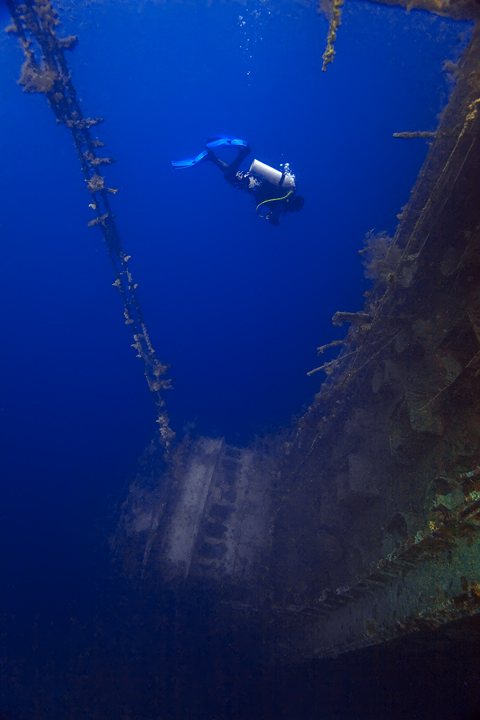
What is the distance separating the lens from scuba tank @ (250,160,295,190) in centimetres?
744

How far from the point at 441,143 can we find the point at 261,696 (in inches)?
469

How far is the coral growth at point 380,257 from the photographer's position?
5.64 metres

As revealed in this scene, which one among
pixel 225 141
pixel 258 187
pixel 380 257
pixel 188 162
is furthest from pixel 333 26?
pixel 188 162

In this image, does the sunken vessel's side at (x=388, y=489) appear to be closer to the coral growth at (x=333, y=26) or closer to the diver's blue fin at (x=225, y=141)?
the coral growth at (x=333, y=26)

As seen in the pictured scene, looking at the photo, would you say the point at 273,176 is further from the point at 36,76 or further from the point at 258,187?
the point at 36,76

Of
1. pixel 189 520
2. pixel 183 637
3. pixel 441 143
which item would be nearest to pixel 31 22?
pixel 441 143

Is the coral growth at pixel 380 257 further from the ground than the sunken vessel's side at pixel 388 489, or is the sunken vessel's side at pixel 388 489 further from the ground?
the coral growth at pixel 380 257

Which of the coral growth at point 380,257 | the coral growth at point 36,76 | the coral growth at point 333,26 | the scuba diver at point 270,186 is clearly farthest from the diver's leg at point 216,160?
the coral growth at point 333,26

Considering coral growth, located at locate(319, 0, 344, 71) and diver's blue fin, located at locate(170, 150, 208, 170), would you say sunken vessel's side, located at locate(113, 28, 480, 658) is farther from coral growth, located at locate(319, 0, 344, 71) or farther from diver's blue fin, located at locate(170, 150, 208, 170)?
diver's blue fin, located at locate(170, 150, 208, 170)

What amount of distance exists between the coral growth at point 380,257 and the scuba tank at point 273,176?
247cm

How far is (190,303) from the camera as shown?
25.3 m

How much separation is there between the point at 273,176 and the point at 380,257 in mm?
3609

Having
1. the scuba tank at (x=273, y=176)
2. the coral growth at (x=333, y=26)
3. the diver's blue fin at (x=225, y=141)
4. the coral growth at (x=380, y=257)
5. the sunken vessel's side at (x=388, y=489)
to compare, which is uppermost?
the diver's blue fin at (x=225, y=141)

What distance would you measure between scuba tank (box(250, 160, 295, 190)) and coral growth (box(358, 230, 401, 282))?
97.2 inches
